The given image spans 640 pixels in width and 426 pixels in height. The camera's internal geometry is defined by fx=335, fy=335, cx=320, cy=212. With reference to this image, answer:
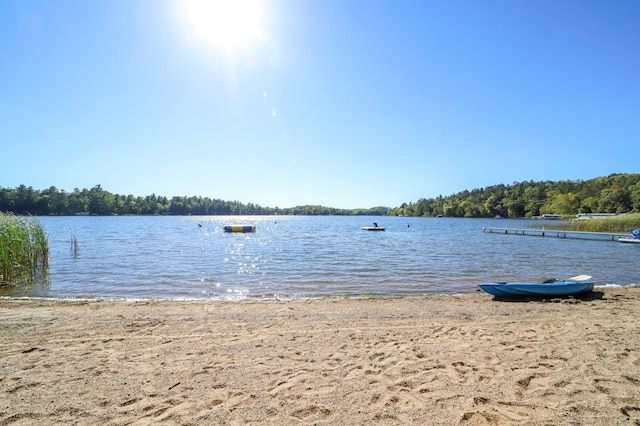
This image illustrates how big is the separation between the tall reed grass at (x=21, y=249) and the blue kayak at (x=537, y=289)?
19055 millimetres

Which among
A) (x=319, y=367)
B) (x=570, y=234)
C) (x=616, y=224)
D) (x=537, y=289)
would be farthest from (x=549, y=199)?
(x=319, y=367)

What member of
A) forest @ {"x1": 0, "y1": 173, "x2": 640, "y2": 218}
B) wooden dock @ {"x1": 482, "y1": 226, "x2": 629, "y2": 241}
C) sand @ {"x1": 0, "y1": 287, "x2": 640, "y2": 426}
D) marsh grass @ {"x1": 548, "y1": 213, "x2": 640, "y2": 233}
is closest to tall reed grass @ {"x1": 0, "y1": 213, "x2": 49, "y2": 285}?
sand @ {"x1": 0, "y1": 287, "x2": 640, "y2": 426}

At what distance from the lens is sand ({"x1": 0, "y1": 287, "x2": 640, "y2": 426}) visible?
13.6 feet

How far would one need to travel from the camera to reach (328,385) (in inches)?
191

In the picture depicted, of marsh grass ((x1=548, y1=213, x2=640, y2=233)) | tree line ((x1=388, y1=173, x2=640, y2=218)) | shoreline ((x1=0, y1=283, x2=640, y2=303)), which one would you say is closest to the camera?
shoreline ((x1=0, y1=283, x2=640, y2=303))

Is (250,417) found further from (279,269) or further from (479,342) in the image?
(279,269)

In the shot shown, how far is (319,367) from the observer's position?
18.1ft

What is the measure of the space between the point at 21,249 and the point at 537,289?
2178cm

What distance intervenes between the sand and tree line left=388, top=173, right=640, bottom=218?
102 metres

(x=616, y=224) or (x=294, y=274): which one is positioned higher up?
(x=616, y=224)

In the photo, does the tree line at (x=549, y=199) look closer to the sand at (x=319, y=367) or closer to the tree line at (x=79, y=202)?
the sand at (x=319, y=367)

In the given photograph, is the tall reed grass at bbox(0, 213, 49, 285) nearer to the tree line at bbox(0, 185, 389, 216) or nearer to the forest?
the forest

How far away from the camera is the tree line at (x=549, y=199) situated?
92.0 meters

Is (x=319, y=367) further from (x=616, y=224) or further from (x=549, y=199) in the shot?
(x=549, y=199)
